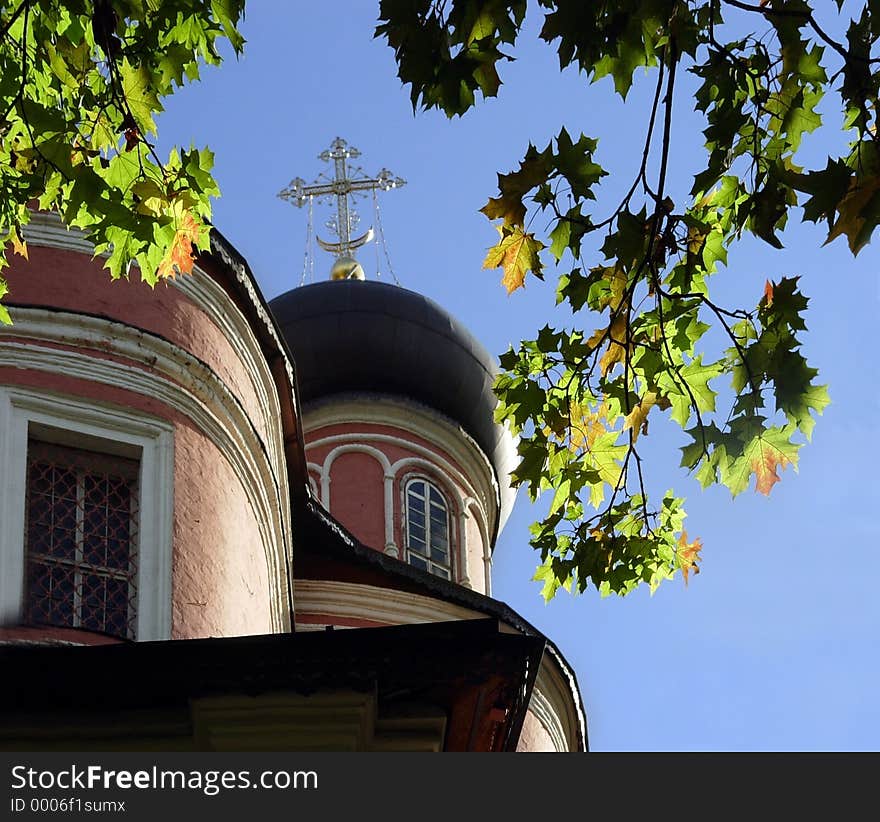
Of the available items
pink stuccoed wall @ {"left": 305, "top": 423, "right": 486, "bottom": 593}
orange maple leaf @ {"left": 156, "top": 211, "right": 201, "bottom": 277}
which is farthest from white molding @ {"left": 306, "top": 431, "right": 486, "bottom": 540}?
orange maple leaf @ {"left": 156, "top": 211, "right": 201, "bottom": 277}

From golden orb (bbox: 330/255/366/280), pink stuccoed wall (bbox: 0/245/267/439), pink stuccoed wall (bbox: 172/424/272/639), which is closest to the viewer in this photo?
pink stuccoed wall (bbox: 172/424/272/639)

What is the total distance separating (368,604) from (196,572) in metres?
5.70

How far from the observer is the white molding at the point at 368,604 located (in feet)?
55.6

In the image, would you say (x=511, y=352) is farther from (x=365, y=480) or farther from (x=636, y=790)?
(x=365, y=480)

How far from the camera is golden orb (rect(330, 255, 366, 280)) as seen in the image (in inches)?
1098

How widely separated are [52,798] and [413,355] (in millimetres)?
17297

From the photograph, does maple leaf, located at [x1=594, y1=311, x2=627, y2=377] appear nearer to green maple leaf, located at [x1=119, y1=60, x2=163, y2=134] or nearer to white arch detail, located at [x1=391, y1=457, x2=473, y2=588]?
green maple leaf, located at [x1=119, y1=60, x2=163, y2=134]

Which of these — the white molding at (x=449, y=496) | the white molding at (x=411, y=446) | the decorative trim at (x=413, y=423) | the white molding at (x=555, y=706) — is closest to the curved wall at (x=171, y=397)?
the white molding at (x=555, y=706)

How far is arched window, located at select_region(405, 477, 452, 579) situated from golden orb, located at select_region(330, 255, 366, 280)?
5519 millimetres

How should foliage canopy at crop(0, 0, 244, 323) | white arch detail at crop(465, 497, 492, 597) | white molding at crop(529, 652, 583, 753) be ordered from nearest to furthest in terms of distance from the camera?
foliage canopy at crop(0, 0, 244, 323) → white molding at crop(529, 652, 583, 753) → white arch detail at crop(465, 497, 492, 597)

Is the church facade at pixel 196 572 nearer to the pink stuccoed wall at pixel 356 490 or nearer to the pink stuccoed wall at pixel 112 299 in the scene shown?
the pink stuccoed wall at pixel 112 299

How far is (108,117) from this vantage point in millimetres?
8312

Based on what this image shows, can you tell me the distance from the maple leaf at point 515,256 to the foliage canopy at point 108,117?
1.25 meters

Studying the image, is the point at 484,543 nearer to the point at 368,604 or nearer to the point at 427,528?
the point at 427,528
